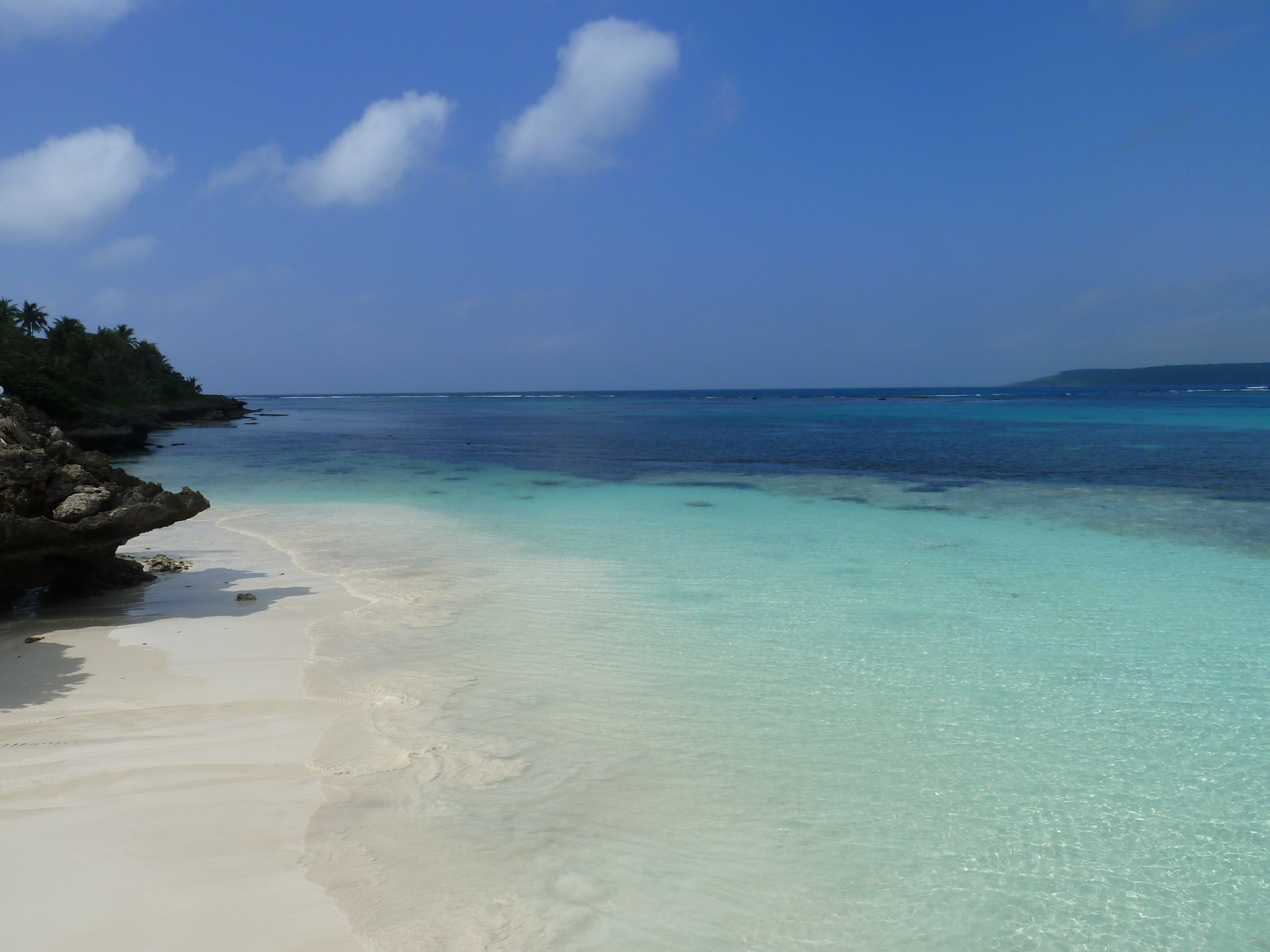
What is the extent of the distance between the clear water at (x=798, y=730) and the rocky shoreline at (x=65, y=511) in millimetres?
2581

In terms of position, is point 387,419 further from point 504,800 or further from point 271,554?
point 504,800

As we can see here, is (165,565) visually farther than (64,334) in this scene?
No

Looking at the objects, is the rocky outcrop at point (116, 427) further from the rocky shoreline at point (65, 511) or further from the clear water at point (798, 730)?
the rocky shoreline at point (65, 511)

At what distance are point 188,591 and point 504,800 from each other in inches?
272

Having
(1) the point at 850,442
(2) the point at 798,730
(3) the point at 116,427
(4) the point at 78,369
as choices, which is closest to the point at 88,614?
(2) the point at 798,730

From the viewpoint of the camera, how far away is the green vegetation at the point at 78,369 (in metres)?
33.7

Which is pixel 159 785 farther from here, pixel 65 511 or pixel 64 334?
pixel 64 334

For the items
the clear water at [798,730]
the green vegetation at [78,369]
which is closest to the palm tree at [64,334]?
the green vegetation at [78,369]

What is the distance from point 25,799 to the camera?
14.3 feet

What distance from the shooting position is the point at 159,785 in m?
4.60

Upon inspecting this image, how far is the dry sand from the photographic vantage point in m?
3.38

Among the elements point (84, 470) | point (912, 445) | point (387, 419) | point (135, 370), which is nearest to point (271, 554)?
point (84, 470)

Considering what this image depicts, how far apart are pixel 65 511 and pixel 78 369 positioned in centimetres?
6362

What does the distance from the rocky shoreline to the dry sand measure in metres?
0.57
